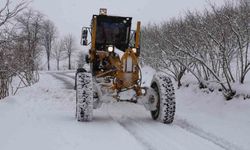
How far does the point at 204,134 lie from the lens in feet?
23.7

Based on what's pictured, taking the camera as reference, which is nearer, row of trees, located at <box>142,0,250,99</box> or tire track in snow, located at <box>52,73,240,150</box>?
tire track in snow, located at <box>52,73,240,150</box>

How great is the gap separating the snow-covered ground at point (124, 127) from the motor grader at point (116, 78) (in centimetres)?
39

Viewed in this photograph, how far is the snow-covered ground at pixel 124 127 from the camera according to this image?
6.23 meters

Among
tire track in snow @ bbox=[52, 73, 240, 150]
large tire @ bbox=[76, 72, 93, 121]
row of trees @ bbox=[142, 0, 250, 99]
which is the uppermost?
row of trees @ bbox=[142, 0, 250, 99]

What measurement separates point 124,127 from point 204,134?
5.59 ft

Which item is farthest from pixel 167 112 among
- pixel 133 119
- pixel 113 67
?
pixel 113 67

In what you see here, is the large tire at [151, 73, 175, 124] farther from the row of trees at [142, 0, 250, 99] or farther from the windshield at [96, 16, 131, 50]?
the windshield at [96, 16, 131, 50]

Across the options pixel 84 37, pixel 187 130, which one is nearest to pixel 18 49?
pixel 84 37

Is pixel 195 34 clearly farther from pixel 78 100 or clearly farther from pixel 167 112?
pixel 78 100

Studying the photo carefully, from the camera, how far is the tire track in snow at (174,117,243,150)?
629 centimetres

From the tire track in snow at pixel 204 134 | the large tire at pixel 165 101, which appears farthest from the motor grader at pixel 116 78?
the tire track in snow at pixel 204 134

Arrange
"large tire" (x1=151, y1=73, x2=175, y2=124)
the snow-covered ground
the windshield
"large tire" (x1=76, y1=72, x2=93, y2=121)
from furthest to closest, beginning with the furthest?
1. the windshield
2. "large tire" (x1=151, y1=73, x2=175, y2=124)
3. "large tire" (x1=76, y1=72, x2=93, y2=121)
4. the snow-covered ground

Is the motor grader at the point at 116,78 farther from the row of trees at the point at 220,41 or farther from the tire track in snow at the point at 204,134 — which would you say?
the row of trees at the point at 220,41

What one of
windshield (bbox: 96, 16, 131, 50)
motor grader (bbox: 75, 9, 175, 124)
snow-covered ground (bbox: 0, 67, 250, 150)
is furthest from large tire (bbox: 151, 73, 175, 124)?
windshield (bbox: 96, 16, 131, 50)
